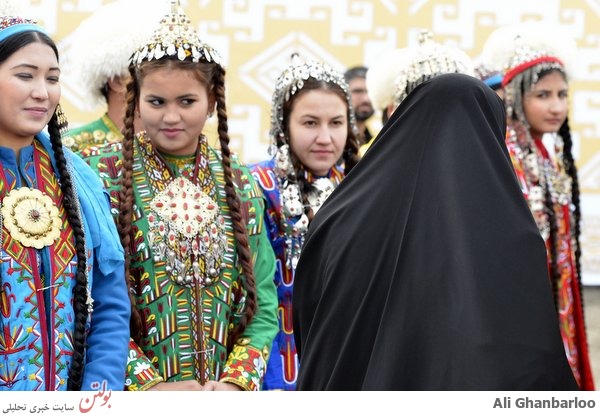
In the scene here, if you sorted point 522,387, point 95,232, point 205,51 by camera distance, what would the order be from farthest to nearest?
point 205,51 → point 95,232 → point 522,387

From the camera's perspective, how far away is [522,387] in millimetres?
2430

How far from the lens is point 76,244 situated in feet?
10.8

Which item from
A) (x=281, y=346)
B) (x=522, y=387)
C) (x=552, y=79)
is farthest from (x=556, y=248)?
(x=522, y=387)

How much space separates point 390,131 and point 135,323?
1.26 m

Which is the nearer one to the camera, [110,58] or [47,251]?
[47,251]

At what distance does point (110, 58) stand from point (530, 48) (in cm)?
225

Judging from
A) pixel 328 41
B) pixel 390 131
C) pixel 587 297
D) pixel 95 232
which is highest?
pixel 328 41

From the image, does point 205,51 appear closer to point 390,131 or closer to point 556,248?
point 390,131

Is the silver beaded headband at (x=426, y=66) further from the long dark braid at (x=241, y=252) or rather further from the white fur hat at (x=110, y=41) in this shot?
the long dark braid at (x=241, y=252)

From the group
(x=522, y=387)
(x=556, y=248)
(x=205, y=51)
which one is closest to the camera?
(x=522, y=387)

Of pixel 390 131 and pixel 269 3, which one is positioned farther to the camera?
pixel 269 3

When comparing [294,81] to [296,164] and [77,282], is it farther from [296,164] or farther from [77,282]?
[77,282]

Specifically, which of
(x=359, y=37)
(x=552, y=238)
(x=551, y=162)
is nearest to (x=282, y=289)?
(x=552, y=238)

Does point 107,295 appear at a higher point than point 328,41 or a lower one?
lower
